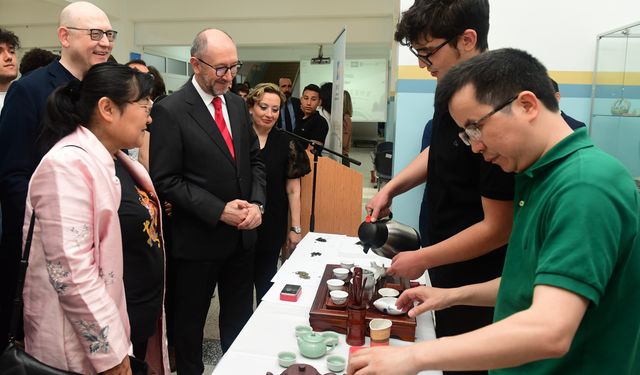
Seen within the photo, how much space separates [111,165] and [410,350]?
981mm

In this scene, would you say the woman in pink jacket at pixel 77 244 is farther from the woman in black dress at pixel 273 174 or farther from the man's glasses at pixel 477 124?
the woman in black dress at pixel 273 174

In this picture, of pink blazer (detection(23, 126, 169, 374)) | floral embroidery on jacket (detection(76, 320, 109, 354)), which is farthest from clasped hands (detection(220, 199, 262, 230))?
floral embroidery on jacket (detection(76, 320, 109, 354))

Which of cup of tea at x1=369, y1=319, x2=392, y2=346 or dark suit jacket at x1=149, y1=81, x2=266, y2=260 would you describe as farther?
dark suit jacket at x1=149, y1=81, x2=266, y2=260

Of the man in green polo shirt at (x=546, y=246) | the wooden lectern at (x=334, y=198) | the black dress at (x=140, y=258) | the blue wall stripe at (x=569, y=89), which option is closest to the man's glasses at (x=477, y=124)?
the man in green polo shirt at (x=546, y=246)

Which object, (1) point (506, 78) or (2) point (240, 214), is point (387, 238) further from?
(1) point (506, 78)

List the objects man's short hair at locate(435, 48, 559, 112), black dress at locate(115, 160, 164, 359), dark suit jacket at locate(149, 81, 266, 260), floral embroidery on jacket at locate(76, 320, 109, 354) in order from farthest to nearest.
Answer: dark suit jacket at locate(149, 81, 266, 260) → black dress at locate(115, 160, 164, 359) → floral embroidery on jacket at locate(76, 320, 109, 354) → man's short hair at locate(435, 48, 559, 112)

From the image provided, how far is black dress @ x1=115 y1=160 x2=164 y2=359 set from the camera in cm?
146

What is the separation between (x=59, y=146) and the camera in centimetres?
124

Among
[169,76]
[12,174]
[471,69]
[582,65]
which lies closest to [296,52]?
[169,76]

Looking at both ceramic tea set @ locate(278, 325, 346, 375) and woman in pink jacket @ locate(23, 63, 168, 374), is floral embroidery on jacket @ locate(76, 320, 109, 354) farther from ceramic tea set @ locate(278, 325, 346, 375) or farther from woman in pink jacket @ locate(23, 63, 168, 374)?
ceramic tea set @ locate(278, 325, 346, 375)

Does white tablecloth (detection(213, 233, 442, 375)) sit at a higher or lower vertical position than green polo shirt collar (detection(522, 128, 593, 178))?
lower

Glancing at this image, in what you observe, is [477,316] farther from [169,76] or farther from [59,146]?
[169,76]

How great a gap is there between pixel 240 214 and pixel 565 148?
58.4 inches

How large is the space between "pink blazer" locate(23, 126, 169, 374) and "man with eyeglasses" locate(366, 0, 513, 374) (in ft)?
2.68
